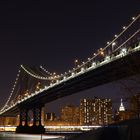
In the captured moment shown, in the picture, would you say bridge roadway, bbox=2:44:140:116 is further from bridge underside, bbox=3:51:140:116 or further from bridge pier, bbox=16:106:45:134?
bridge pier, bbox=16:106:45:134

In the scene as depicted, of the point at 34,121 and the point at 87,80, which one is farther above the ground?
the point at 87,80

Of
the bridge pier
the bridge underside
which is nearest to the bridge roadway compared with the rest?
the bridge underside

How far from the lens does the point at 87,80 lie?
200ft

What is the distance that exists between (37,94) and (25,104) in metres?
9.20

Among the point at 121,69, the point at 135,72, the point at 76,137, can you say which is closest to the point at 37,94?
the point at 121,69

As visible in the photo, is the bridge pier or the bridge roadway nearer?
the bridge roadway

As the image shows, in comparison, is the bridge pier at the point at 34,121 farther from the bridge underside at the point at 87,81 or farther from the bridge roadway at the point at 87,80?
the bridge underside at the point at 87,81

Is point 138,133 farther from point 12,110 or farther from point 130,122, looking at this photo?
point 12,110

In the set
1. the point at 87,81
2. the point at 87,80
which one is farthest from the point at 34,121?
the point at 87,80

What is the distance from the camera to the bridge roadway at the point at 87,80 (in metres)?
45.6

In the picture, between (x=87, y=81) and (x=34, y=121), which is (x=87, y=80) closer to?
(x=87, y=81)

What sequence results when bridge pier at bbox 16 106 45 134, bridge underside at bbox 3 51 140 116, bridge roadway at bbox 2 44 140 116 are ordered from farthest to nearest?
bridge pier at bbox 16 106 45 134 → bridge underside at bbox 3 51 140 116 → bridge roadway at bbox 2 44 140 116

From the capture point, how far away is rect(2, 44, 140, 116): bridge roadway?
4562 cm

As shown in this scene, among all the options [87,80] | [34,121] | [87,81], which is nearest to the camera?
[87,80]
